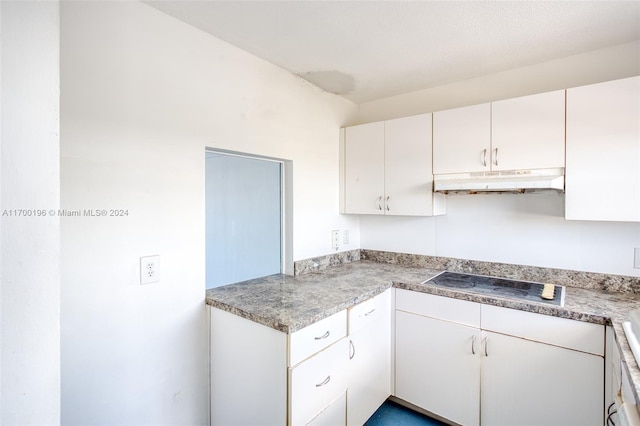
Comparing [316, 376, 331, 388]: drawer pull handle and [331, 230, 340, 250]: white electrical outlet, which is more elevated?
[331, 230, 340, 250]: white electrical outlet

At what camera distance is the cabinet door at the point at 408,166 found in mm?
2260

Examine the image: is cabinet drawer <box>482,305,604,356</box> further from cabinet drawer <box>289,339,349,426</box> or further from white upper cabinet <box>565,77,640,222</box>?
cabinet drawer <box>289,339,349,426</box>

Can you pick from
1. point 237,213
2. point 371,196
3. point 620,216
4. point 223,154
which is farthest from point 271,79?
point 620,216

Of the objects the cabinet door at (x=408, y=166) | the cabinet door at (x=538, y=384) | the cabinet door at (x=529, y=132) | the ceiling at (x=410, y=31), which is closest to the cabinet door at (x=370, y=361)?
the cabinet door at (x=538, y=384)

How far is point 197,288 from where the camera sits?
1.70 meters

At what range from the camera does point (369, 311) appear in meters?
1.89

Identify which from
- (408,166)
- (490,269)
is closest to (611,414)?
(490,269)

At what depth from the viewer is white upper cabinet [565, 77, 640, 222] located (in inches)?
63.5

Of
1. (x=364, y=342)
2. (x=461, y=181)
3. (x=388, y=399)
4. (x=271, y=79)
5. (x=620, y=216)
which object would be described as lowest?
(x=388, y=399)

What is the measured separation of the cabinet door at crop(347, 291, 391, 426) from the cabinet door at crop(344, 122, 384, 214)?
78 cm

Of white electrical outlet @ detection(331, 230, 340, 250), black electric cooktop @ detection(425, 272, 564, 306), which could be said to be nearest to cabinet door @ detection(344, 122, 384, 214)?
white electrical outlet @ detection(331, 230, 340, 250)

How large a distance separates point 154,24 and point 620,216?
253 centimetres

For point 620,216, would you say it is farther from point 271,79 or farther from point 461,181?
point 271,79

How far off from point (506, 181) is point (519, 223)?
0.46 m
